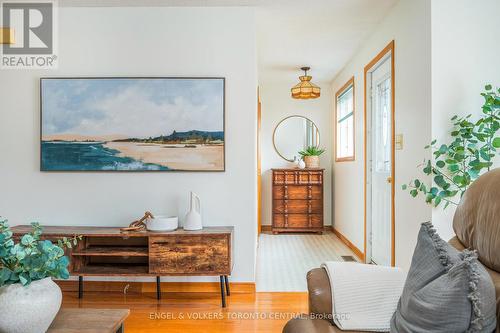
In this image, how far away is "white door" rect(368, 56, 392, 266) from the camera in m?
3.57

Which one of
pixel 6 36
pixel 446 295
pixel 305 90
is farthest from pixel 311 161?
pixel 446 295

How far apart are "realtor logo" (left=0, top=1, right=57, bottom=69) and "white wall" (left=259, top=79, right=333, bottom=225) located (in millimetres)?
3586

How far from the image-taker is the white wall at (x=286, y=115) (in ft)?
20.5

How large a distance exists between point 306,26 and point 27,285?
10.8 ft

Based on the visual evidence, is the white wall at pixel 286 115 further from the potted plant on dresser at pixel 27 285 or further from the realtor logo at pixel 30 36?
the potted plant on dresser at pixel 27 285

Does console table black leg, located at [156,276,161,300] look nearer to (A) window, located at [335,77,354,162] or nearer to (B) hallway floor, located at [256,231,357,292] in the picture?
(B) hallway floor, located at [256,231,357,292]

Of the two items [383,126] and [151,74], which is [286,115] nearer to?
[383,126]

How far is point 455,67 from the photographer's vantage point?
2500mm

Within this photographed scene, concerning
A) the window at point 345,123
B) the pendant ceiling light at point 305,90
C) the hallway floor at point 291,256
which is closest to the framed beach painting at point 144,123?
the hallway floor at point 291,256

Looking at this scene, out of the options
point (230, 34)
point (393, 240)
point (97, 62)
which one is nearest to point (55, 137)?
point (97, 62)

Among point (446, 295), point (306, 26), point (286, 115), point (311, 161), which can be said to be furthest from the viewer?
point (286, 115)

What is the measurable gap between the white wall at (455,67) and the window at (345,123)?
7.34 ft

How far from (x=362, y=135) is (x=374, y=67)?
2.56 ft

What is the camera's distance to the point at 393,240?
10.6ft
